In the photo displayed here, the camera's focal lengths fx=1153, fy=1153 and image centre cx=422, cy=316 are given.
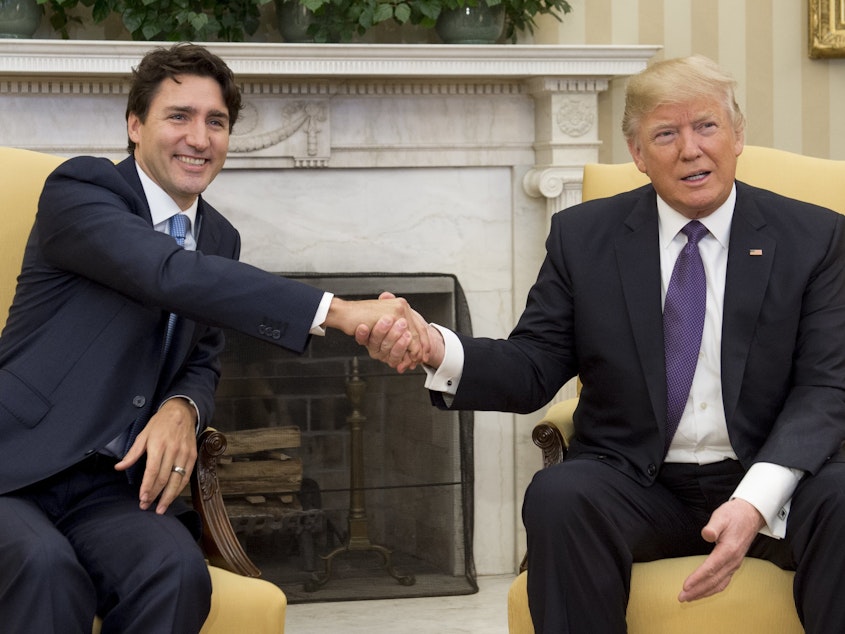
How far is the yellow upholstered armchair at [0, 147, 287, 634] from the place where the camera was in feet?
6.01

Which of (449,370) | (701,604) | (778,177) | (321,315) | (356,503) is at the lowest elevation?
(356,503)

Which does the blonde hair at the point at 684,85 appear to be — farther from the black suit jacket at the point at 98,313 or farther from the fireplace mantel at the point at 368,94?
the fireplace mantel at the point at 368,94

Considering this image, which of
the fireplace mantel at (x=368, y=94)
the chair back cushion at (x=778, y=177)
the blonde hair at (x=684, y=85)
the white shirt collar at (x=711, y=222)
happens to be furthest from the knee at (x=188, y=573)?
the fireplace mantel at (x=368, y=94)

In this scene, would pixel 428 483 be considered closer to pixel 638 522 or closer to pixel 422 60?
pixel 422 60

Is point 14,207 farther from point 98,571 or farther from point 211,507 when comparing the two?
point 98,571

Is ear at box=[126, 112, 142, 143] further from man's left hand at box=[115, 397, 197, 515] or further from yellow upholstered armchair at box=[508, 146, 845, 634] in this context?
yellow upholstered armchair at box=[508, 146, 845, 634]

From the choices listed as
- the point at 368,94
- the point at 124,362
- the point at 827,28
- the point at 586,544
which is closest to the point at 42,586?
the point at 124,362

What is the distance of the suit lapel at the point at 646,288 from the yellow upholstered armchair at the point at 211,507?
2.42 feet

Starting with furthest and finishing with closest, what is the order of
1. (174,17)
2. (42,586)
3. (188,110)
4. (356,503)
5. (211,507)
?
1. (356,503)
2. (174,17)
3. (188,110)
4. (211,507)
5. (42,586)

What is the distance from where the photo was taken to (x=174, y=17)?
123 inches

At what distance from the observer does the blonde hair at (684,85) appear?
6.75 ft

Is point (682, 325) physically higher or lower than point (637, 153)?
lower

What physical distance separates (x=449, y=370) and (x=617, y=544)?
0.46m

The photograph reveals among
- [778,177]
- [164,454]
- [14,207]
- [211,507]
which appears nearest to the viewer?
[164,454]
